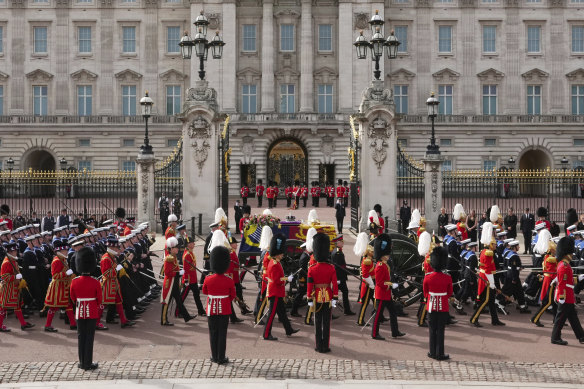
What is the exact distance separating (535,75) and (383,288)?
42.2m

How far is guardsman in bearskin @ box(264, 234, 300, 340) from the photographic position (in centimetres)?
1041

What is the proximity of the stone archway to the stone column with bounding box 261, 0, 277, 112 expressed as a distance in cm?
291

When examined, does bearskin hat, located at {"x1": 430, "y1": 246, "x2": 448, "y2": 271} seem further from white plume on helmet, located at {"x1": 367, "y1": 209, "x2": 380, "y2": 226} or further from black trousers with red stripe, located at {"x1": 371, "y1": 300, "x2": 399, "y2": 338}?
white plume on helmet, located at {"x1": 367, "y1": 209, "x2": 380, "y2": 226}

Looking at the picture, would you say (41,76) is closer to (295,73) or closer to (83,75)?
(83,75)

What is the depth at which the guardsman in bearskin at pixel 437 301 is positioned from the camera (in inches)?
368

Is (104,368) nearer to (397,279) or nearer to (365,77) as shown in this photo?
(397,279)

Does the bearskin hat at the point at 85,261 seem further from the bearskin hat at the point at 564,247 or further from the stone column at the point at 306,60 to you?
the stone column at the point at 306,60

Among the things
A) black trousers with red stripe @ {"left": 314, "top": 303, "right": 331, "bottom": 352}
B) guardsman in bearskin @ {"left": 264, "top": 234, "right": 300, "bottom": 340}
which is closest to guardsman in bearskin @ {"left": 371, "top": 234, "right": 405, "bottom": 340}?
black trousers with red stripe @ {"left": 314, "top": 303, "right": 331, "bottom": 352}

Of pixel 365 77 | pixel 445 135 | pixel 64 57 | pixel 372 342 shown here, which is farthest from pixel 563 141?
pixel 372 342

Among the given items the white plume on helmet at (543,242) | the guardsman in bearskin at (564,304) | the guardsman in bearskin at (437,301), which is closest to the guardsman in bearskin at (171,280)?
the guardsman in bearskin at (437,301)

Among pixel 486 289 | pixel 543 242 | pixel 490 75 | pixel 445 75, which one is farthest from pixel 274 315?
pixel 490 75

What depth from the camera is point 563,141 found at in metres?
48.1

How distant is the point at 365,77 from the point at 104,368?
40.3m

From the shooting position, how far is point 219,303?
923 centimetres
